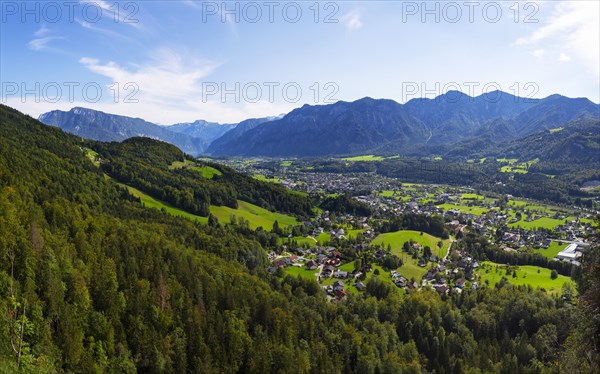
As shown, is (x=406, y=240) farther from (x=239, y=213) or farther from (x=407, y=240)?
(x=239, y=213)

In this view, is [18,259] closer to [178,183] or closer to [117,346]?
[117,346]

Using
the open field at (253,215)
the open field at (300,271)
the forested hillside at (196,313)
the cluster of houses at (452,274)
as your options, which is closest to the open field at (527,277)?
the cluster of houses at (452,274)

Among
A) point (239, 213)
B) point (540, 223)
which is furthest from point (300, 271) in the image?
point (540, 223)

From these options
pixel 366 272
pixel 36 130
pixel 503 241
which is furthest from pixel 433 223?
pixel 36 130

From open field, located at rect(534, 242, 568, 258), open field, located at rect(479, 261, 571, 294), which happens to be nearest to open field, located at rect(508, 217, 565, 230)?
open field, located at rect(534, 242, 568, 258)

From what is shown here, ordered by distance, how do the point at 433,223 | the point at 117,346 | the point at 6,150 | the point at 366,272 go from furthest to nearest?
1. the point at 433,223
2. the point at 366,272
3. the point at 6,150
4. the point at 117,346

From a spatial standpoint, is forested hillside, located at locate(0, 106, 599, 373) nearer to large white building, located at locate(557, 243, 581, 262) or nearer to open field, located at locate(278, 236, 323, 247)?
open field, located at locate(278, 236, 323, 247)

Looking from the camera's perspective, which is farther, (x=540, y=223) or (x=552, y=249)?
(x=540, y=223)
